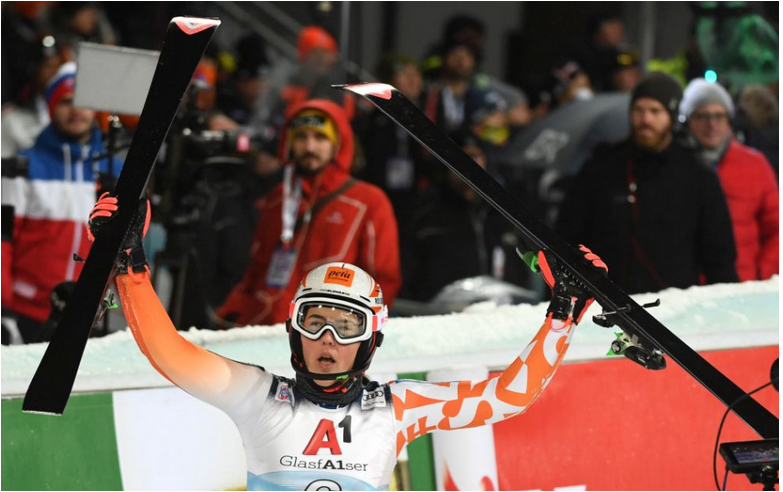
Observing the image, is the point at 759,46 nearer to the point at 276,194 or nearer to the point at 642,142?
the point at 642,142

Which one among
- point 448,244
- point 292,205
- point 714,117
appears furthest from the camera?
point 448,244

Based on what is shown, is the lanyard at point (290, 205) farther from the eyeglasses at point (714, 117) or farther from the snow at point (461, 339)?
the eyeglasses at point (714, 117)

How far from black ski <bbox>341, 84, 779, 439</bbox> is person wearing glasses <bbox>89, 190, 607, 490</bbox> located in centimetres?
6

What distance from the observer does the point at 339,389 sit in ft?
15.1

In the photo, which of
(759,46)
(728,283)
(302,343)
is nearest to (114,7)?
(759,46)

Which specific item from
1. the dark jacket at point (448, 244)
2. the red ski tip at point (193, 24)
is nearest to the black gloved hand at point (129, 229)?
the red ski tip at point (193, 24)

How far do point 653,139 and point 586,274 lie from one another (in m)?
2.49

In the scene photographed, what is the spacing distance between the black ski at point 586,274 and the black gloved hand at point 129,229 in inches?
29.3

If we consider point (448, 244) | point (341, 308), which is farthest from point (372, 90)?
point (448, 244)

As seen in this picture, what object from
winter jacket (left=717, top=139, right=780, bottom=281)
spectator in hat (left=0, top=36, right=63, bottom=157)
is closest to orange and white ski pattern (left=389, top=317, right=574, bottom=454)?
winter jacket (left=717, top=139, right=780, bottom=281)

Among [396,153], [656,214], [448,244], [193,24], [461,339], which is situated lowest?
[448,244]

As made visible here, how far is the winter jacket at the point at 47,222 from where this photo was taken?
6535 millimetres

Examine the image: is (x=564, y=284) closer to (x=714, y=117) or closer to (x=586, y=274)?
(x=586, y=274)

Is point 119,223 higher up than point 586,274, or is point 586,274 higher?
point 119,223
